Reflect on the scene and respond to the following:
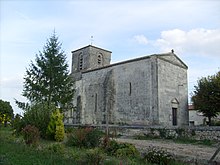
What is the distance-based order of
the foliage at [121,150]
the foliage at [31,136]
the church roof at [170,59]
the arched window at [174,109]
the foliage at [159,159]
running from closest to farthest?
the foliage at [159,159]
the foliage at [121,150]
the foliage at [31,136]
the church roof at [170,59]
the arched window at [174,109]

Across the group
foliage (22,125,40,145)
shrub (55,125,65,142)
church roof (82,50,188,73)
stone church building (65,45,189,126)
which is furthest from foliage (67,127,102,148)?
church roof (82,50,188,73)

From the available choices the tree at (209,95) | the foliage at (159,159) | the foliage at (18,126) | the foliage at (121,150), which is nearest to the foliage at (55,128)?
the foliage at (18,126)

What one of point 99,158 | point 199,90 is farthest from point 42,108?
point 199,90

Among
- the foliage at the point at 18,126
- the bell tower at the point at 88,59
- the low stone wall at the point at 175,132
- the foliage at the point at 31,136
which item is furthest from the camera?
the bell tower at the point at 88,59

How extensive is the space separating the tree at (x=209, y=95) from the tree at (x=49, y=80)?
43.1ft

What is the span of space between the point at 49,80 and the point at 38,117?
10627mm

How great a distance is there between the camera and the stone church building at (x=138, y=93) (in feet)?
74.5

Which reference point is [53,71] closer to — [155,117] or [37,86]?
[37,86]

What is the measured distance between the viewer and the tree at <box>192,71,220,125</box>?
22.8 meters

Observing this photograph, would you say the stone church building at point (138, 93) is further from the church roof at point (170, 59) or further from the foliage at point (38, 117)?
the foliage at point (38, 117)

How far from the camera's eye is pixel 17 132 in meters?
14.0

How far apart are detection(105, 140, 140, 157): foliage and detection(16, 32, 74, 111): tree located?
50.1 ft

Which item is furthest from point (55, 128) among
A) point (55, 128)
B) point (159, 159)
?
point (159, 159)

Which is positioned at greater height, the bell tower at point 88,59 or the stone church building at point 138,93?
the bell tower at point 88,59
